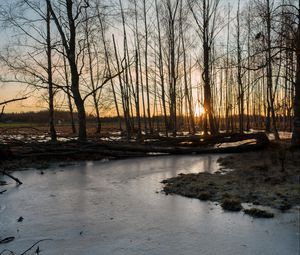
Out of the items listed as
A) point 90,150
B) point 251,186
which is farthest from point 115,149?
point 251,186

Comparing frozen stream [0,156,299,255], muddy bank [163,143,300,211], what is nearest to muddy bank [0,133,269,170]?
frozen stream [0,156,299,255]

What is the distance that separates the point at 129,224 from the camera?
5801 millimetres

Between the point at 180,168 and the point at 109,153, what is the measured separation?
3703 mm

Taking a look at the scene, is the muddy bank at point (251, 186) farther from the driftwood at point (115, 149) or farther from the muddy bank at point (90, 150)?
the muddy bank at point (90, 150)

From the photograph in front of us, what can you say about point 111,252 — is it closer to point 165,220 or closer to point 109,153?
point 165,220

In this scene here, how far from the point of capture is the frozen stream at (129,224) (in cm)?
480

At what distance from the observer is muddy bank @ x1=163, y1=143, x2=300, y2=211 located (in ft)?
22.4

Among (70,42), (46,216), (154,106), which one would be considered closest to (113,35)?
(70,42)

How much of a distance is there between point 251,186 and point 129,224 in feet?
10.3

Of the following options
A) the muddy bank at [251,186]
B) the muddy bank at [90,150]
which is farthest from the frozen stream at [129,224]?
the muddy bank at [90,150]

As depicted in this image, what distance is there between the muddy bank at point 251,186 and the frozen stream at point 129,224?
Answer: 1.33ft

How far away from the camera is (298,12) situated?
457 inches

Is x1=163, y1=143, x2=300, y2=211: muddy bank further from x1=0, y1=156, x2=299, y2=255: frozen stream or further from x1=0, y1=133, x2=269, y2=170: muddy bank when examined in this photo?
x1=0, y1=133, x2=269, y2=170: muddy bank

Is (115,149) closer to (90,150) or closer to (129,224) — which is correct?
(90,150)
